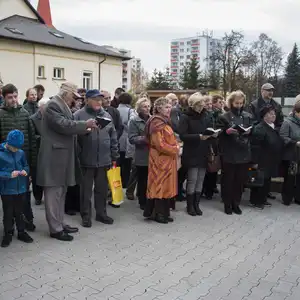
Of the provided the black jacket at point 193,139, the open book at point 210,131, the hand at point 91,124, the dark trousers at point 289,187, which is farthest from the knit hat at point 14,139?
the dark trousers at point 289,187

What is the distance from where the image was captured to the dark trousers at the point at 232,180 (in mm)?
6578

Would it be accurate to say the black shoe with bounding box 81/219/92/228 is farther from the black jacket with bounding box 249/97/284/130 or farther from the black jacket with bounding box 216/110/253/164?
the black jacket with bounding box 249/97/284/130

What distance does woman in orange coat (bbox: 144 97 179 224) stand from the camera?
5.86 metres

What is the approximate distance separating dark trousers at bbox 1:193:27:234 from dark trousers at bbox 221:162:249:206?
3112mm

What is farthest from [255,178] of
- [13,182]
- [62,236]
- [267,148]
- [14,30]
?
[14,30]

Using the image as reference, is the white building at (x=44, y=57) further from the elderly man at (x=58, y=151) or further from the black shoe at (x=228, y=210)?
the elderly man at (x=58, y=151)

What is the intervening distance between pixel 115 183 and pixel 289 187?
10.1 feet

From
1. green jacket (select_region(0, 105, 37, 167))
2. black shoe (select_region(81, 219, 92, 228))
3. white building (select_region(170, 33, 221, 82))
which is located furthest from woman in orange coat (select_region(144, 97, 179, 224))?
white building (select_region(170, 33, 221, 82))

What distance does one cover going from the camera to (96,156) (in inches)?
227

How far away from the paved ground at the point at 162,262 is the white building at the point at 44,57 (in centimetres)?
2663

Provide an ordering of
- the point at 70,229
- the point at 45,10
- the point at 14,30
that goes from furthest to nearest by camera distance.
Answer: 1. the point at 45,10
2. the point at 14,30
3. the point at 70,229

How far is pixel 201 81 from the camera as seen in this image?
Result: 2115 inches

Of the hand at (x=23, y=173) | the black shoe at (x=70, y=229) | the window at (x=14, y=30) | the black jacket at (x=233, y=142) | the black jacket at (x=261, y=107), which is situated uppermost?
the window at (x=14, y=30)

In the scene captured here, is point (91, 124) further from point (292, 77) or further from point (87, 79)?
point (292, 77)
